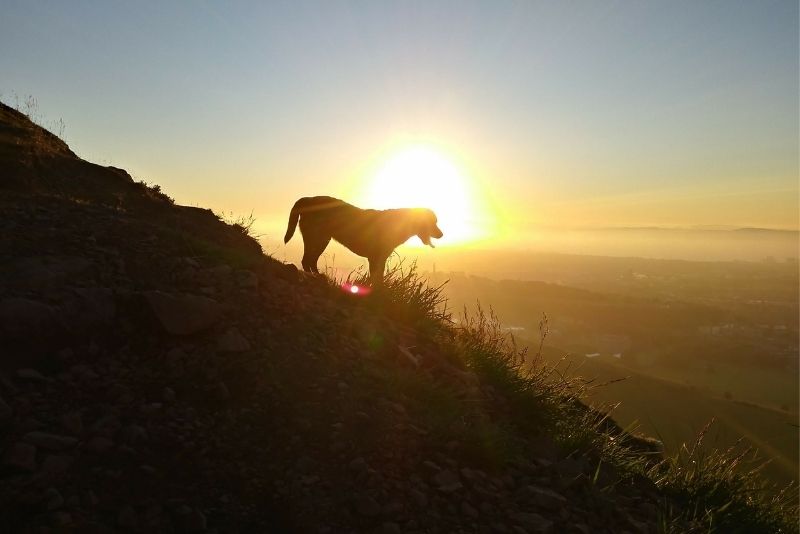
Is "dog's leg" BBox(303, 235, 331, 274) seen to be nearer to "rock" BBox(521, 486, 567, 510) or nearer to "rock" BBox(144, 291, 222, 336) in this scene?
"rock" BBox(144, 291, 222, 336)

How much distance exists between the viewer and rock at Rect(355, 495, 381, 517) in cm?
308

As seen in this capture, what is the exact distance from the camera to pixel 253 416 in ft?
11.9

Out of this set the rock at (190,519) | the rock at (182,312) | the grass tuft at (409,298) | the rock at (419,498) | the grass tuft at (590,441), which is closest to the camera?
the rock at (190,519)

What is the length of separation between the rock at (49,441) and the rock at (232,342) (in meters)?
1.36

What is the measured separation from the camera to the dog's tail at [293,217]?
868 centimetres

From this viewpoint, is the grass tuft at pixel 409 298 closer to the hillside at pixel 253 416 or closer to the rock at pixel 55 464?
the hillside at pixel 253 416

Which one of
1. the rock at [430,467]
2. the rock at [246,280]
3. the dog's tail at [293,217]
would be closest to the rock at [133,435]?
the rock at [430,467]

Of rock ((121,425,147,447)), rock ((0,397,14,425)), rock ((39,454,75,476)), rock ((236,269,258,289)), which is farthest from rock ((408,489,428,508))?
rock ((236,269,258,289))

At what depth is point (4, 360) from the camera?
3477 mm

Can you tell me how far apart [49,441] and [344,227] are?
6092 millimetres

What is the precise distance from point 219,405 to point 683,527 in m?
3.99

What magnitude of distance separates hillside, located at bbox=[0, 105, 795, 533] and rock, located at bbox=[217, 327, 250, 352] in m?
0.02

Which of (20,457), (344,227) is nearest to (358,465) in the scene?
(20,457)

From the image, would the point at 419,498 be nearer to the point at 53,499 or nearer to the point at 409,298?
the point at 53,499
